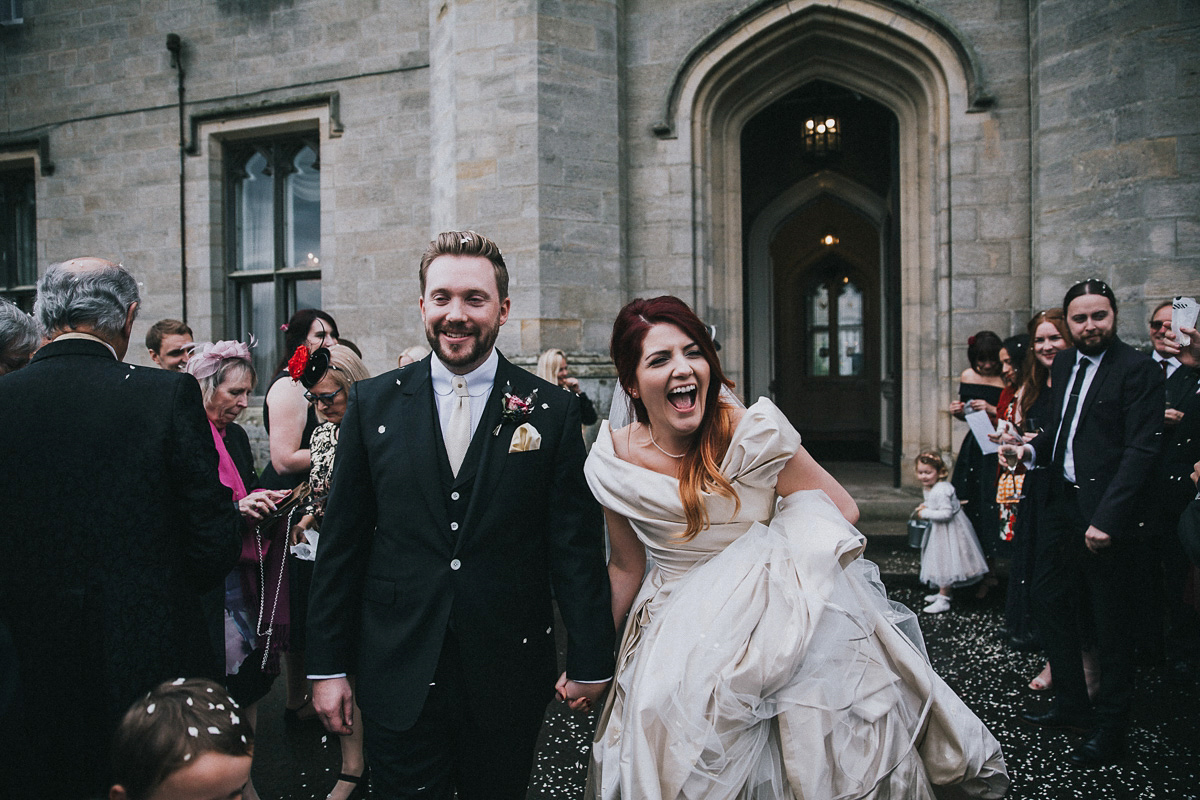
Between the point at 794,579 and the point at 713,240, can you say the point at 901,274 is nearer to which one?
the point at 713,240

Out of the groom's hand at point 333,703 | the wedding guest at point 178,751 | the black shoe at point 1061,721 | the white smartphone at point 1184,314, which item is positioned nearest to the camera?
the wedding guest at point 178,751

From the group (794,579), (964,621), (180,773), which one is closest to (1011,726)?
(964,621)

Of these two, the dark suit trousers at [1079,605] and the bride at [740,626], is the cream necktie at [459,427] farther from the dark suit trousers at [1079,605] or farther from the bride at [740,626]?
the dark suit trousers at [1079,605]

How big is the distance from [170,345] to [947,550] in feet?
15.5

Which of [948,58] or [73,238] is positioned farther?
[73,238]

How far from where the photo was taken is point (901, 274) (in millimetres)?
7258

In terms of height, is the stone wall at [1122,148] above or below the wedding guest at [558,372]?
above

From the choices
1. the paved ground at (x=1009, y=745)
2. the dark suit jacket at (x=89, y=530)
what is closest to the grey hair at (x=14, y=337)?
the dark suit jacket at (x=89, y=530)

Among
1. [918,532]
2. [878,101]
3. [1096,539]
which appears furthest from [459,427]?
[878,101]

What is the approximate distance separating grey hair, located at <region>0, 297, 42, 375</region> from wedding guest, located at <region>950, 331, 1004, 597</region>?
16.1ft

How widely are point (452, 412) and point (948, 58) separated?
20.5ft

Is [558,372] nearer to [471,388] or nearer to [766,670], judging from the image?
[471,388]

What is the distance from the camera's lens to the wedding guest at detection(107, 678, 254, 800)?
1396mm

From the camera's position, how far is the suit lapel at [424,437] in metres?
1.91
